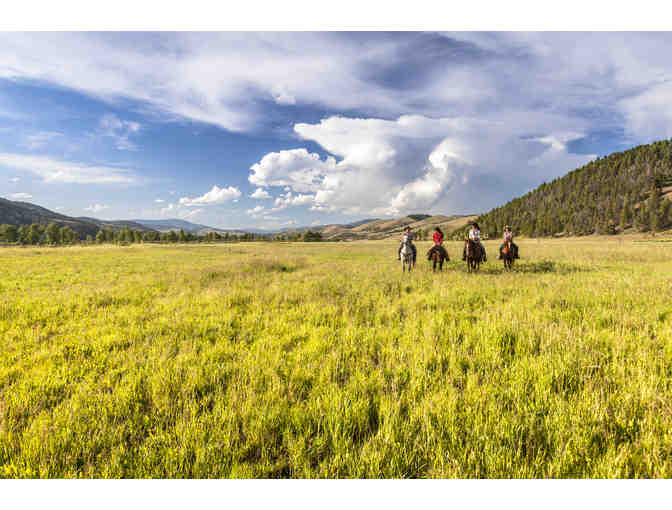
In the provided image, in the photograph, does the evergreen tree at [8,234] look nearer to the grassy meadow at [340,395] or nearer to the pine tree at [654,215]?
the grassy meadow at [340,395]

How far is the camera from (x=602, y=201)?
138 metres

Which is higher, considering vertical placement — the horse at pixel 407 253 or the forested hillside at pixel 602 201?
the forested hillside at pixel 602 201

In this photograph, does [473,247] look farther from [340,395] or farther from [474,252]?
[340,395]

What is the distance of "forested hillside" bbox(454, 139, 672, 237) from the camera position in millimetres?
106938

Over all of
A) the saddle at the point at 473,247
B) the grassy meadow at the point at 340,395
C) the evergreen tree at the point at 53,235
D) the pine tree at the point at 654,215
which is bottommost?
the grassy meadow at the point at 340,395

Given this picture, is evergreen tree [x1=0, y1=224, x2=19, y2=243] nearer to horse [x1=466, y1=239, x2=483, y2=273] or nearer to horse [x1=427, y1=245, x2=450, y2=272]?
horse [x1=427, y1=245, x2=450, y2=272]

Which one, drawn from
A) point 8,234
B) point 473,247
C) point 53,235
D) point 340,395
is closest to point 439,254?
point 473,247

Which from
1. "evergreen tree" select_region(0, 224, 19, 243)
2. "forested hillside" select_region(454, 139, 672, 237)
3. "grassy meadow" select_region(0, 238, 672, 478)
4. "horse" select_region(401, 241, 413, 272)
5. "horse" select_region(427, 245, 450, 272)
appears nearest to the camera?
"grassy meadow" select_region(0, 238, 672, 478)

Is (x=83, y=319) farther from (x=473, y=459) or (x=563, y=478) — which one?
(x=563, y=478)

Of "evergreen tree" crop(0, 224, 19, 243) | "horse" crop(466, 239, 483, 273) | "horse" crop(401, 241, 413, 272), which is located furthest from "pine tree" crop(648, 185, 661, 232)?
"evergreen tree" crop(0, 224, 19, 243)

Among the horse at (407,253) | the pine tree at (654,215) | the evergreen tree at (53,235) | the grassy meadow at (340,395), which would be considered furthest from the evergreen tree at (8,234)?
the pine tree at (654,215)

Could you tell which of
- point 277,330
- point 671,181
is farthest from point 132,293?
point 671,181

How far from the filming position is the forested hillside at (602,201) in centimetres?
10694

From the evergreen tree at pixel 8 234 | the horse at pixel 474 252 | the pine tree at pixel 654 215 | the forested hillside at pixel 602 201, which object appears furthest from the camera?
the evergreen tree at pixel 8 234
